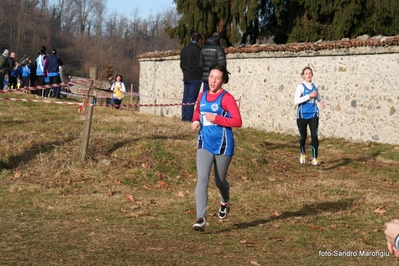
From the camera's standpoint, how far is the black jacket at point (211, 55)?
13.9m

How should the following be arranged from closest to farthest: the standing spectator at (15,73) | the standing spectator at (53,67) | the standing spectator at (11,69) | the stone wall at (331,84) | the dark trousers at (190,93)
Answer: the dark trousers at (190,93)
the stone wall at (331,84)
the standing spectator at (53,67)
the standing spectator at (11,69)
the standing spectator at (15,73)

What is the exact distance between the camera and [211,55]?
13961 mm

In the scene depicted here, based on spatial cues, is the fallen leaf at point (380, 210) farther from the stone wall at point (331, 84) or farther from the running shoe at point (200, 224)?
the stone wall at point (331, 84)

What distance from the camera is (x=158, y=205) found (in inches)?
377

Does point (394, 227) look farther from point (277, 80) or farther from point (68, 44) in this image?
point (68, 44)

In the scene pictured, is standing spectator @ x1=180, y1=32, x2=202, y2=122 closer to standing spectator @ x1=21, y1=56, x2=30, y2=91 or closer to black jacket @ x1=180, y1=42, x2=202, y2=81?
black jacket @ x1=180, y1=42, x2=202, y2=81

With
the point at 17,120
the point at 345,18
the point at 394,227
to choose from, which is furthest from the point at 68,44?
the point at 394,227

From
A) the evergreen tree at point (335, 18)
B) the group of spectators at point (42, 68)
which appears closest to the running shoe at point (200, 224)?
the group of spectators at point (42, 68)

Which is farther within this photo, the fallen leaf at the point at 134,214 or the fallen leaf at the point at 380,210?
the fallen leaf at the point at 380,210

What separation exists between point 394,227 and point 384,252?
4639 mm

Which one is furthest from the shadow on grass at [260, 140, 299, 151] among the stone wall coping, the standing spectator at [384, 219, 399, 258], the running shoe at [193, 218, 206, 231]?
the standing spectator at [384, 219, 399, 258]

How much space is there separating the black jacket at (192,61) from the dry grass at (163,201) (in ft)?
5.14

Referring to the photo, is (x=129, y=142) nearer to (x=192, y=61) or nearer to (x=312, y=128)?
(x=312, y=128)

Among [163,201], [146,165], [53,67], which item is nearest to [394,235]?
[163,201]
